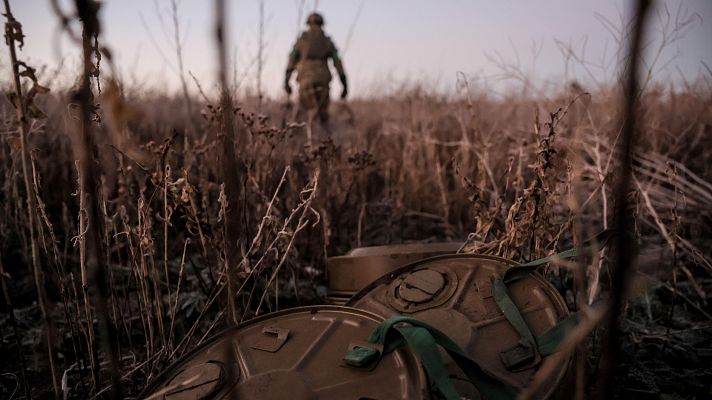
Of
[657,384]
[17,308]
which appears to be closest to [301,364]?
[657,384]

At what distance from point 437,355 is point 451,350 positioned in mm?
39

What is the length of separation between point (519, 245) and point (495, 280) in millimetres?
440

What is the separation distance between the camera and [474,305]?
1653 mm

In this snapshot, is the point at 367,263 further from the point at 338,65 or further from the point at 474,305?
the point at 338,65

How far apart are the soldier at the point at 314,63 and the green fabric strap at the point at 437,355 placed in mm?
5482

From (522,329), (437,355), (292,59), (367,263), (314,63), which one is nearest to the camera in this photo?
(437,355)

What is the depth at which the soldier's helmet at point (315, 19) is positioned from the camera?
6.50 meters

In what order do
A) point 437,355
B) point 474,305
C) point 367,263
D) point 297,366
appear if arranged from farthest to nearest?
1. point 367,263
2. point 474,305
3. point 297,366
4. point 437,355

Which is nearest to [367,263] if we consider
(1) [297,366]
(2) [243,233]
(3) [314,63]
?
(2) [243,233]

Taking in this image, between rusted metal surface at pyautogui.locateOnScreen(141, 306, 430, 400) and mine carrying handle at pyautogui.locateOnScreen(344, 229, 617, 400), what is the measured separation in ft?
0.11

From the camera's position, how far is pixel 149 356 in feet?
5.84

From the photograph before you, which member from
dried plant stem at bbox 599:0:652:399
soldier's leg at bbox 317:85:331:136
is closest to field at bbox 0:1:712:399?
dried plant stem at bbox 599:0:652:399

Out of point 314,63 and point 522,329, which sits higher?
point 314,63

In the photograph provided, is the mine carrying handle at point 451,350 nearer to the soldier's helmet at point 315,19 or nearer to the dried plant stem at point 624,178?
the dried plant stem at point 624,178
